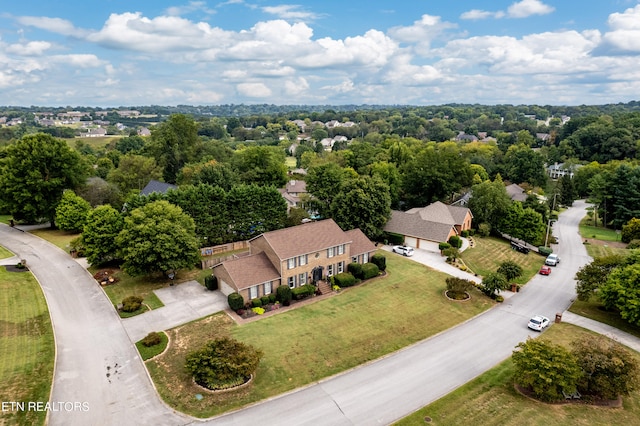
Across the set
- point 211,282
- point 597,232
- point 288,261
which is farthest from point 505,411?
point 597,232

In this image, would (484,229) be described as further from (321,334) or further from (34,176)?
(34,176)

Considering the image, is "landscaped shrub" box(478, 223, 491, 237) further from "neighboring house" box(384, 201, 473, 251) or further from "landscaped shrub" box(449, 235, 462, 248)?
"landscaped shrub" box(449, 235, 462, 248)

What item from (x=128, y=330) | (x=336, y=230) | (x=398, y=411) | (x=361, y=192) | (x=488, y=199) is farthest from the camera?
(x=488, y=199)

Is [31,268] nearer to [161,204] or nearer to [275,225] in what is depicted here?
[161,204]

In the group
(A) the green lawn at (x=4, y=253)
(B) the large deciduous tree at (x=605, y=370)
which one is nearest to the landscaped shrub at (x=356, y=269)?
(B) the large deciduous tree at (x=605, y=370)

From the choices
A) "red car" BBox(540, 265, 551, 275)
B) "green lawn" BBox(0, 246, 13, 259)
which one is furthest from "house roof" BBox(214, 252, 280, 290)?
"red car" BBox(540, 265, 551, 275)

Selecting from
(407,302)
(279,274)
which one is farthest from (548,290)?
(279,274)
